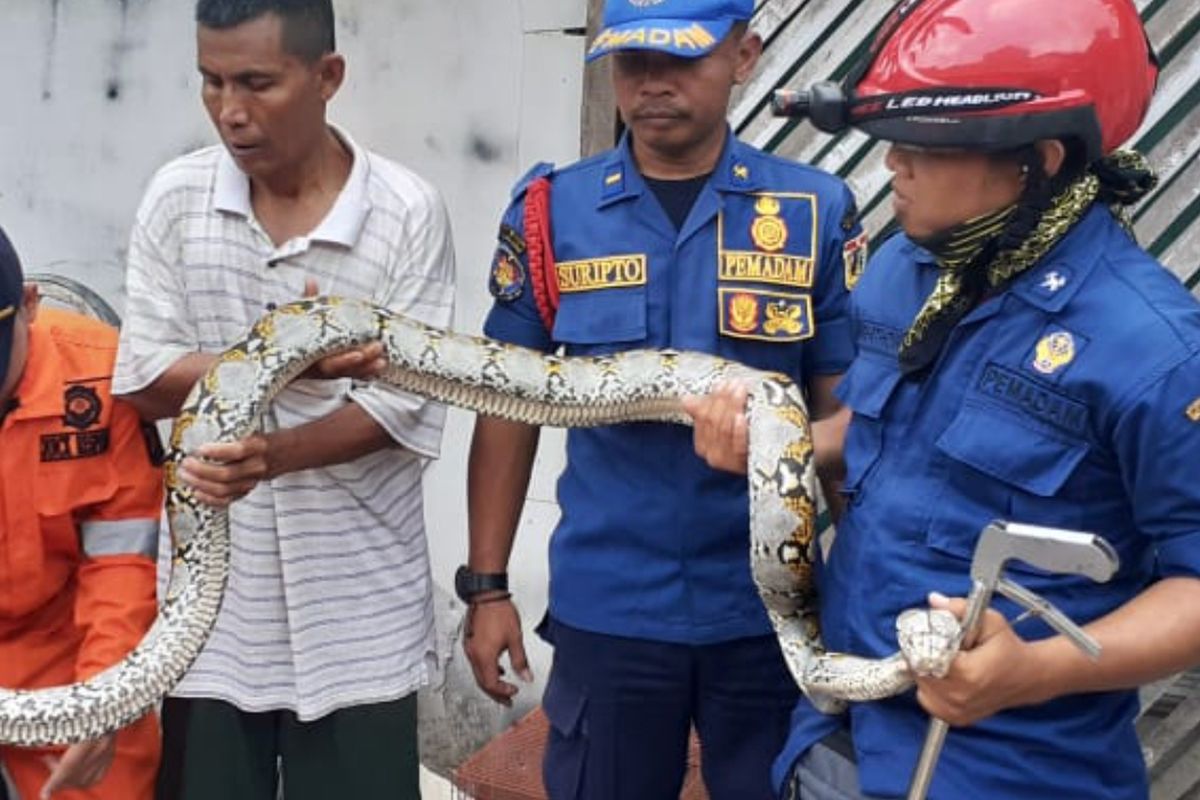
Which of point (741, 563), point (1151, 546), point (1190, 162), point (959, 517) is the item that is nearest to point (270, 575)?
point (741, 563)

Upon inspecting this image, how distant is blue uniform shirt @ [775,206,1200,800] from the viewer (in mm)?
2135

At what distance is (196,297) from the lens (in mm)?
3266

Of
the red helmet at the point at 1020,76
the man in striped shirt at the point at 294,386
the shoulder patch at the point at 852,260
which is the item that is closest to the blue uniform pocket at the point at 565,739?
the man in striped shirt at the point at 294,386

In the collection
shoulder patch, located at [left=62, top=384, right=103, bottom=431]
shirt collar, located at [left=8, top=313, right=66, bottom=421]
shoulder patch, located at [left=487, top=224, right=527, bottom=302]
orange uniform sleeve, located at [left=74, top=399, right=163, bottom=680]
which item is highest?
shoulder patch, located at [left=487, top=224, right=527, bottom=302]

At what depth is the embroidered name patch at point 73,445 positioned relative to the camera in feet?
10.1

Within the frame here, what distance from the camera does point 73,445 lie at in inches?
122

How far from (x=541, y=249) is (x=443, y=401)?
0.39 meters

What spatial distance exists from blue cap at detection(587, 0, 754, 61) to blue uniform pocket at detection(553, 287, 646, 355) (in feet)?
1.65

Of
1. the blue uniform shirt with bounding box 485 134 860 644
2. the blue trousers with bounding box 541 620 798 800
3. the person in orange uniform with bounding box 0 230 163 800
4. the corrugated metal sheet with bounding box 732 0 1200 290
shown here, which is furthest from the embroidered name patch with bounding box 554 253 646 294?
the corrugated metal sheet with bounding box 732 0 1200 290

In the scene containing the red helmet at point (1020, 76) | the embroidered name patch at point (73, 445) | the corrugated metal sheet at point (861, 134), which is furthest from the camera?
the corrugated metal sheet at point (861, 134)

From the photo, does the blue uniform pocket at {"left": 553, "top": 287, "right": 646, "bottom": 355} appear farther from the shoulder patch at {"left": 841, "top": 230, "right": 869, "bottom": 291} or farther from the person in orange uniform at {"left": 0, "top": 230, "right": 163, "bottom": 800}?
the person in orange uniform at {"left": 0, "top": 230, "right": 163, "bottom": 800}

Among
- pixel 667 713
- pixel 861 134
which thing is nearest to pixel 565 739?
pixel 667 713

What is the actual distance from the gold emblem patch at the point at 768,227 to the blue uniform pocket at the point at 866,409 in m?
0.59

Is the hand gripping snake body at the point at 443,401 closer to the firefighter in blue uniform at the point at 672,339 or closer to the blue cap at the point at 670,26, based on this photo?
the firefighter in blue uniform at the point at 672,339
